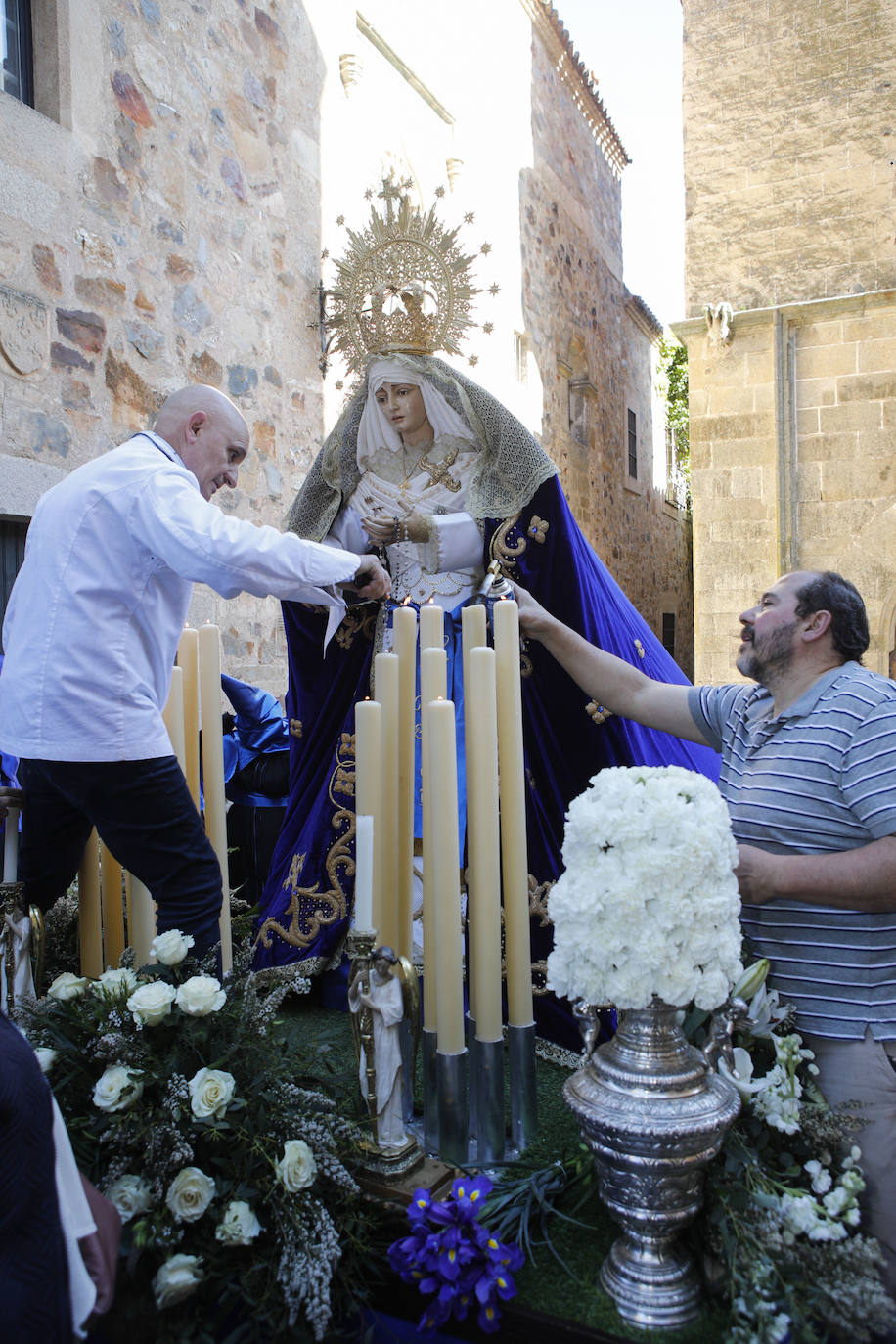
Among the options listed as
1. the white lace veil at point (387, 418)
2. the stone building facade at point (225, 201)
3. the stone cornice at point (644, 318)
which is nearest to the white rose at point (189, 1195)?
the white lace veil at point (387, 418)

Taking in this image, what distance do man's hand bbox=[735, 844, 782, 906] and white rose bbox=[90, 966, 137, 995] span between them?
101 centimetres

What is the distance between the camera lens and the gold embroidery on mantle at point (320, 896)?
269 centimetres

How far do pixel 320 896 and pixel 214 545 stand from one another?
3.74ft

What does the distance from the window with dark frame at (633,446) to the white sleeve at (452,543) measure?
12.7 meters

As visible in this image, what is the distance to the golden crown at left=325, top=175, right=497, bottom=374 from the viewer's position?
2.82m

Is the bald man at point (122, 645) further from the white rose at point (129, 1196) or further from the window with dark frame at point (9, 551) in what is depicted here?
the window with dark frame at point (9, 551)

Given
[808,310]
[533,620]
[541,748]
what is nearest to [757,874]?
[533,620]

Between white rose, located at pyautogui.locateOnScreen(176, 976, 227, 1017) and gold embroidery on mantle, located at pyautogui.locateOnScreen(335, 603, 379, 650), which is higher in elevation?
gold embroidery on mantle, located at pyautogui.locateOnScreen(335, 603, 379, 650)

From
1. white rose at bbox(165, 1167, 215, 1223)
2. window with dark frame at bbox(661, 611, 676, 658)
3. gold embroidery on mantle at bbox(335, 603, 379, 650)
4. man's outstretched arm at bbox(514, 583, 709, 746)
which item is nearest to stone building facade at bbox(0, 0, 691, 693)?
gold embroidery on mantle at bbox(335, 603, 379, 650)

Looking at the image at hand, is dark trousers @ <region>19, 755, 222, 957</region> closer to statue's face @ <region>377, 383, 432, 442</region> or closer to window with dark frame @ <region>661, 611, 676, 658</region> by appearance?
statue's face @ <region>377, 383, 432, 442</region>

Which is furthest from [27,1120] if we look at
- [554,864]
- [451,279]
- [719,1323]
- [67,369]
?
[67,369]

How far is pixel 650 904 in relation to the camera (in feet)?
4.17

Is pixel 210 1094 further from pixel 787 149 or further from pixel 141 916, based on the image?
pixel 787 149

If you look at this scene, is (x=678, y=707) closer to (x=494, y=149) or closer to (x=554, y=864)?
(x=554, y=864)
